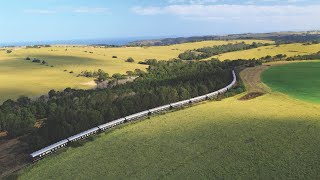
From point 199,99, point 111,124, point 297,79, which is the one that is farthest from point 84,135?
point 297,79

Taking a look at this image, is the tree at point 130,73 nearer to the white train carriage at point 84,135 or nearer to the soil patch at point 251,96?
the soil patch at point 251,96

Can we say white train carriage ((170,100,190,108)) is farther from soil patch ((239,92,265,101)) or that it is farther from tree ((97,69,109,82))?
tree ((97,69,109,82))

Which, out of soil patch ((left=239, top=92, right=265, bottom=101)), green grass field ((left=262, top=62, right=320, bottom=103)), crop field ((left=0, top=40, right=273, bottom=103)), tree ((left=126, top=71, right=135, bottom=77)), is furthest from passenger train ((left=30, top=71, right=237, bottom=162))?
tree ((left=126, top=71, right=135, bottom=77))

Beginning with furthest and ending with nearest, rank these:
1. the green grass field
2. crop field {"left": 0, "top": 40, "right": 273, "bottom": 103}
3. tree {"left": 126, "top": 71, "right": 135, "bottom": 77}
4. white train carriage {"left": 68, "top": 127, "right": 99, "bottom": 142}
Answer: tree {"left": 126, "top": 71, "right": 135, "bottom": 77}
crop field {"left": 0, "top": 40, "right": 273, "bottom": 103}
the green grass field
white train carriage {"left": 68, "top": 127, "right": 99, "bottom": 142}

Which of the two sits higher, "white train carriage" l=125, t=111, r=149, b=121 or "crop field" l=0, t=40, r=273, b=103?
"white train carriage" l=125, t=111, r=149, b=121

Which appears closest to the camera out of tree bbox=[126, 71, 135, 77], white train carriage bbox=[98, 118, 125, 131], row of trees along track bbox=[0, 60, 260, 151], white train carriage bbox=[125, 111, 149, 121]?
row of trees along track bbox=[0, 60, 260, 151]

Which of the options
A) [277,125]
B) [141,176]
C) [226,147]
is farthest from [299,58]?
[141,176]

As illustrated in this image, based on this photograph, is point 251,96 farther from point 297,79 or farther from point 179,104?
point 297,79
